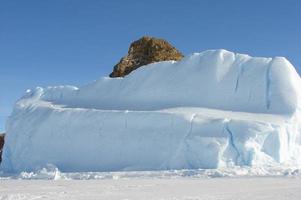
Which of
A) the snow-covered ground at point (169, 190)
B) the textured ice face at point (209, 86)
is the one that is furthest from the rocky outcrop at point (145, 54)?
the snow-covered ground at point (169, 190)

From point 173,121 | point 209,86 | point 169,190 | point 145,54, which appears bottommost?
point 169,190

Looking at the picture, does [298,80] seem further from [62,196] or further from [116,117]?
[62,196]

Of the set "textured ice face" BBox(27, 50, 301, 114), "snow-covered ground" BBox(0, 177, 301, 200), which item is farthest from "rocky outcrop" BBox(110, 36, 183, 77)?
"snow-covered ground" BBox(0, 177, 301, 200)

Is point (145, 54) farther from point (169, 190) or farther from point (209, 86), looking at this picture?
point (169, 190)

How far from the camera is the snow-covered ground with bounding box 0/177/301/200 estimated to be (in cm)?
886

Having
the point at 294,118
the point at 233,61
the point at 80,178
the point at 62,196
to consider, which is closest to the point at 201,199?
the point at 62,196

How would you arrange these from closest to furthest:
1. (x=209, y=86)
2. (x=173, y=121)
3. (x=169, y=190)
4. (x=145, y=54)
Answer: (x=169, y=190) < (x=173, y=121) < (x=209, y=86) < (x=145, y=54)

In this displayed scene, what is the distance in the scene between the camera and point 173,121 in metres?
14.5

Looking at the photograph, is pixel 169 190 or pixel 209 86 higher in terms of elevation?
pixel 209 86

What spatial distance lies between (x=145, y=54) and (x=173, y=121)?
1309 centimetres

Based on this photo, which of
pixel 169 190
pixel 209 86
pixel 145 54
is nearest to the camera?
pixel 169 190

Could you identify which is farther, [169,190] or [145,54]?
[145,54]

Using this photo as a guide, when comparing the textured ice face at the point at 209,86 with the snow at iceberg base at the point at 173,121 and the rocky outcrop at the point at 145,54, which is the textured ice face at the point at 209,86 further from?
the rocky outcrop at the point at 145,54

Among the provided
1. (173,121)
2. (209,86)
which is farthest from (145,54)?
(173,121)
